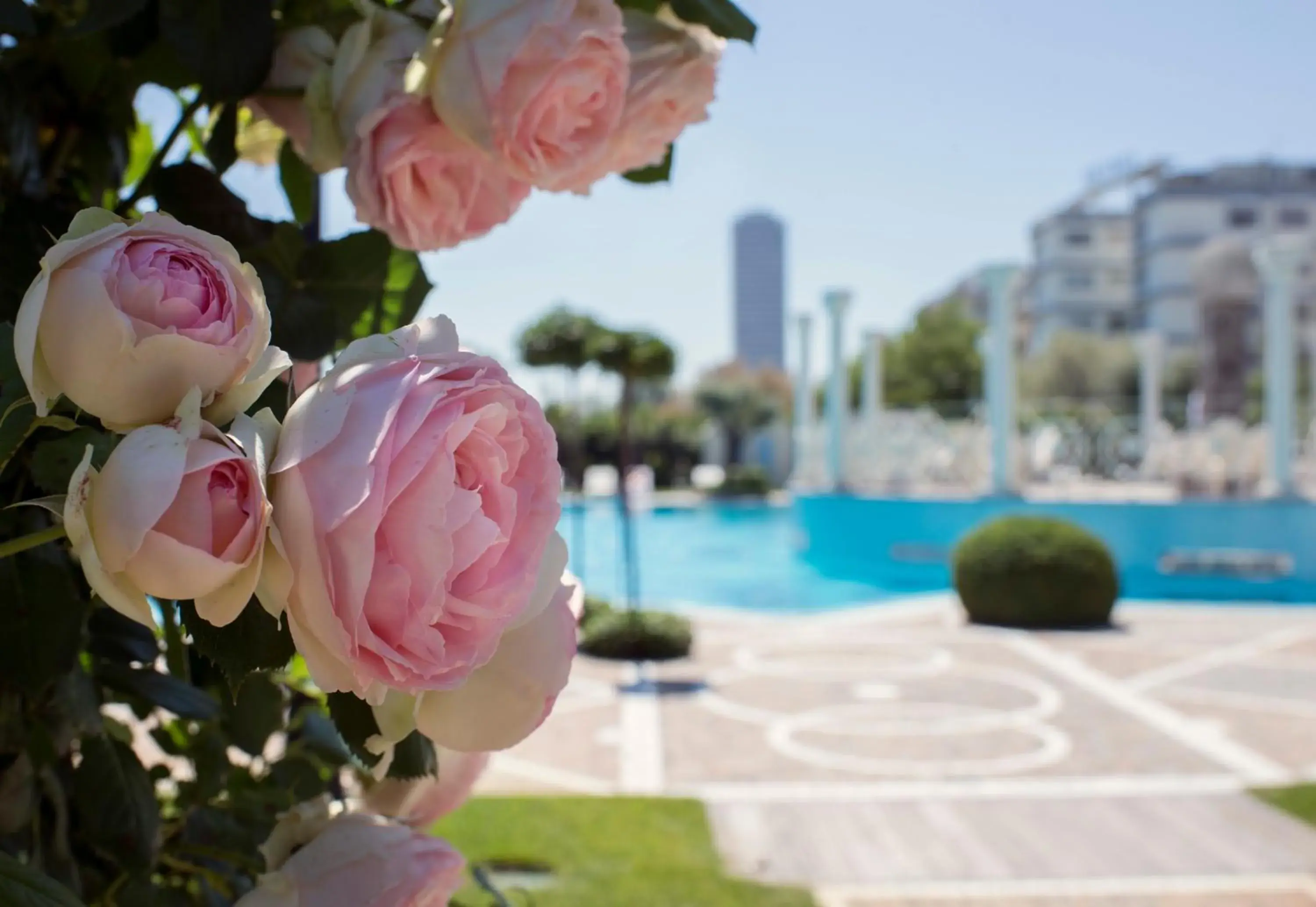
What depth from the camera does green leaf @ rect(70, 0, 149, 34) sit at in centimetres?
48

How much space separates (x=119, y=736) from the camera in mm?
581

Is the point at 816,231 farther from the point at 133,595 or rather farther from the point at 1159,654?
the point at 133,595

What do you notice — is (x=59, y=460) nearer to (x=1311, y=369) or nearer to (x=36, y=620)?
(x=36, y=620)

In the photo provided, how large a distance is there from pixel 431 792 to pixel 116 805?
0.15 metres

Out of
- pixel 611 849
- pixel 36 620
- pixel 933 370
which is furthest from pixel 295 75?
pixel 933 370

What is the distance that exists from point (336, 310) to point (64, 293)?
0.29 meters

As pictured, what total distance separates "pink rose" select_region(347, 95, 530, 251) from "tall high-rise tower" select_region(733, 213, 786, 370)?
131 metres

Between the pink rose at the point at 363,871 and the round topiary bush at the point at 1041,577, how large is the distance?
29.1ft

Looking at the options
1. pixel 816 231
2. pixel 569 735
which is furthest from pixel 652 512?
pixel 569 735

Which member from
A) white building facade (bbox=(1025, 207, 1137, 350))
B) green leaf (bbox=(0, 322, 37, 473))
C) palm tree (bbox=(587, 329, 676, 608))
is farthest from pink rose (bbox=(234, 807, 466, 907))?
white building facade (bbox=(1025, 207, 1137, 350))

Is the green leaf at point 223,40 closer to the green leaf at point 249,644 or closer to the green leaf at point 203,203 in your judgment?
the green leaf at point 203,203

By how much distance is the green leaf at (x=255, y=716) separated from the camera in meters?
0.66

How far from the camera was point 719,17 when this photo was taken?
0.57 m

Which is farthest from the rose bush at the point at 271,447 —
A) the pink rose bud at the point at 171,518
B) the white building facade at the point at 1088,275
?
the white building facade at the point at 1088,275
